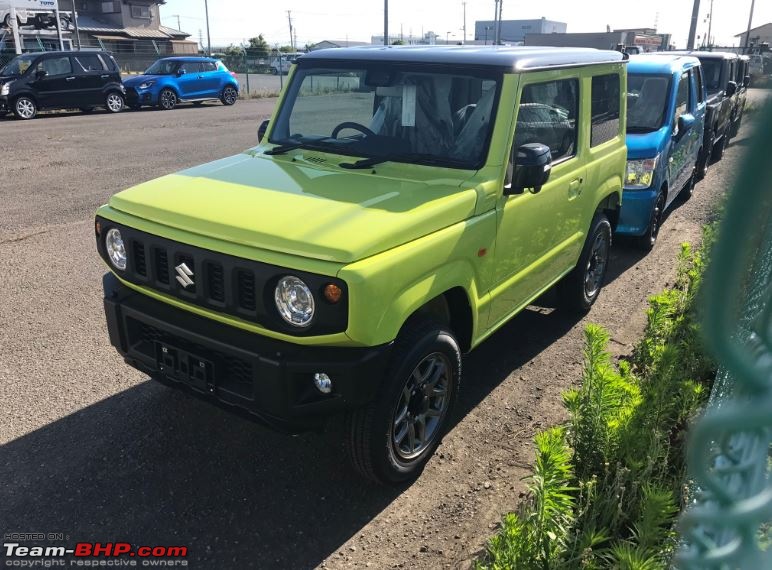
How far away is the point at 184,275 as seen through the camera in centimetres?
309

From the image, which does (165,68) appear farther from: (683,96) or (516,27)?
(516,27)

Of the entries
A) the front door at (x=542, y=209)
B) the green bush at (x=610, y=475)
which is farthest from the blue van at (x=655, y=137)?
the green bush at (x=610, y=475)

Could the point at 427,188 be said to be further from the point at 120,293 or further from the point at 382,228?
the point at 120,293

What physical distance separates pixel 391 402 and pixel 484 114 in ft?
5.76

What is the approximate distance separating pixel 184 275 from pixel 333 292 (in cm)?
83

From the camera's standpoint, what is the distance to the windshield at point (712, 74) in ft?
36.6

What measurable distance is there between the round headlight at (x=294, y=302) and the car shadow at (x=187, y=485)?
0.96 m

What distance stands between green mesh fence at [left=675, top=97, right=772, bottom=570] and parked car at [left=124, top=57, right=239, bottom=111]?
72.2 ft

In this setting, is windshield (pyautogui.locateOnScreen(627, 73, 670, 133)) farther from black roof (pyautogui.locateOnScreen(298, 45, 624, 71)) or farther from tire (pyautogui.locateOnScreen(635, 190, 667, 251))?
black roof (pyautogui.locateOnScreen(298, 45, 624, 71))

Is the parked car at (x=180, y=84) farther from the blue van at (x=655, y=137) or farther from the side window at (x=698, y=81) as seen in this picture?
the side window at (x=698, y=81)

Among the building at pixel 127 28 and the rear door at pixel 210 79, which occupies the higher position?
the building at pixel 127 28

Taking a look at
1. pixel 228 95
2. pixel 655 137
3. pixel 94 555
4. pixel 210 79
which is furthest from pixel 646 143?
pixel 228 95

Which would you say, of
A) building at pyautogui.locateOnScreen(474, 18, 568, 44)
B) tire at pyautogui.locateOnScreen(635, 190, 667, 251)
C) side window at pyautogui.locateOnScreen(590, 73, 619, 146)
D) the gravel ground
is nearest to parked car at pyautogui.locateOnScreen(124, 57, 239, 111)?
the gravel ground

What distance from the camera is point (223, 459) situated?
11.6 ft
